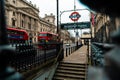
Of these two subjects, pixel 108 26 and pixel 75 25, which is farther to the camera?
pixel 75 25

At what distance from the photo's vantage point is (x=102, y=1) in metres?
0.73

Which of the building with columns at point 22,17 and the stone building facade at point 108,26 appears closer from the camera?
the stone building facade at point 108,26

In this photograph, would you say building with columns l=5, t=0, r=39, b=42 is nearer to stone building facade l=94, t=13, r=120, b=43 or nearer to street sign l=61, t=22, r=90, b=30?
street sign l=61, t=22, r=90, b=30

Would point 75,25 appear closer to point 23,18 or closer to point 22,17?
point 22,17

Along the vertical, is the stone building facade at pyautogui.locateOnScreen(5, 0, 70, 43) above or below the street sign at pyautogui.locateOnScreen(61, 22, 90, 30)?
above

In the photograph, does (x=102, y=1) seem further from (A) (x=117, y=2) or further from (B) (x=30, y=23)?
(B) (x=30, y=23)

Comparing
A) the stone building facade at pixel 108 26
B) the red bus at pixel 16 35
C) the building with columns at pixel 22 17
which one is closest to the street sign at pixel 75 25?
the stone building facade at pixel 108 26

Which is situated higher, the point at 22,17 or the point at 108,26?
the point at 22,17

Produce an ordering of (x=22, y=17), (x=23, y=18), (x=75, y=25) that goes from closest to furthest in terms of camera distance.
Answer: (x=75, y=25) < (x=22, y=17) < (x=23, y=18)

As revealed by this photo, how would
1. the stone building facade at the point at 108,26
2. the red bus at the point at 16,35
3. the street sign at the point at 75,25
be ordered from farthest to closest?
1. the red bus at the point at 16,35
2. the street sign at the point at 75,25
3. the stone building facade at the point at 108,26

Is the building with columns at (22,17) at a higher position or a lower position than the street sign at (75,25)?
higher

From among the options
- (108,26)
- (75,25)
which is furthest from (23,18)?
(108,26)

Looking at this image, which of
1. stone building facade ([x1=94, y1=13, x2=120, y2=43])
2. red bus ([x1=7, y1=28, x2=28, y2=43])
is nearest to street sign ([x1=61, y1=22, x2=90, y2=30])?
stone building facade ([x1=94, y1=13, x2=120, y2=43])

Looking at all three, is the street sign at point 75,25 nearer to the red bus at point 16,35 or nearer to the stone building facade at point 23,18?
the red bus at point 16,35
